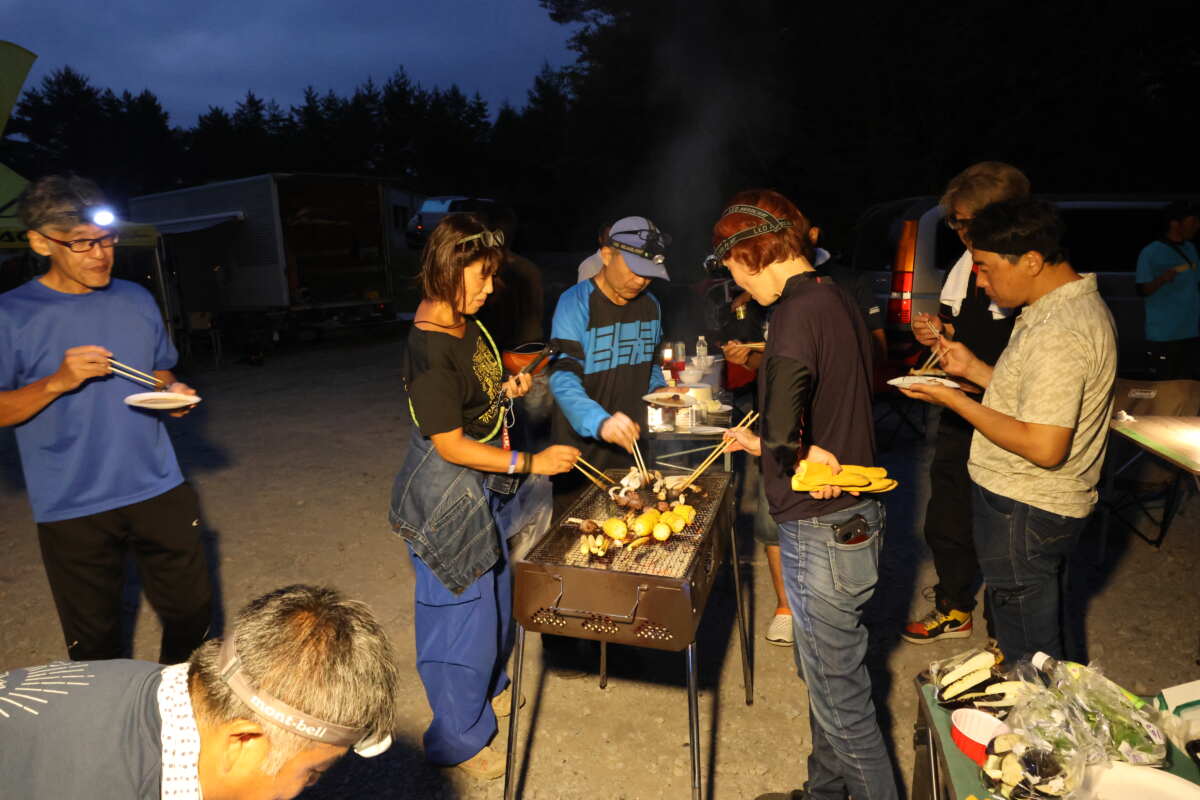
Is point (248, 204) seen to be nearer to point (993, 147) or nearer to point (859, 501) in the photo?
point (859, 501)

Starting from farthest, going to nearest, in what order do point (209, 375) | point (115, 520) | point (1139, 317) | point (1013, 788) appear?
point (209, 375)
point (1139, 317)
point (115, 520)
point (1013, 788)

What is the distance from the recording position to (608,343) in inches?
138

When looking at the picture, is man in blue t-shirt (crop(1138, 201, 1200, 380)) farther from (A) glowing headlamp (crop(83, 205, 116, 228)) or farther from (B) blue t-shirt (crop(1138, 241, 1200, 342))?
(A) glowing headlamp (crop(83, 205, 116, 228))

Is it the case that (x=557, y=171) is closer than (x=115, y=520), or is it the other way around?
(x=115, y=520)

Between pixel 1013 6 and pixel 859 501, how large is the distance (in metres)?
18.9

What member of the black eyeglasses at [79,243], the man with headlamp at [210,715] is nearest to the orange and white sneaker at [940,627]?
the man with headlamp at [210,715]

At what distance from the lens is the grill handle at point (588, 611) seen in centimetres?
232

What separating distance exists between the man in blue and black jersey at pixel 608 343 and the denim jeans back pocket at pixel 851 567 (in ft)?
3.90

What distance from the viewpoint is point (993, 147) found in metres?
17.2

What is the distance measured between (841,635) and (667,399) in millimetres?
1655

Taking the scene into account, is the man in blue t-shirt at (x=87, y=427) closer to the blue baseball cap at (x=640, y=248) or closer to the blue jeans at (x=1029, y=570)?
the blue baseball cap at (x=640, y=248)

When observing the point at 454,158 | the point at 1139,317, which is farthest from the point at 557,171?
the point at 1139,317

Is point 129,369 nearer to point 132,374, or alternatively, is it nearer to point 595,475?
point 132,374

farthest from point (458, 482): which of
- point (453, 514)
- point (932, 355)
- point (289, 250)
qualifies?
point (289, 250)
